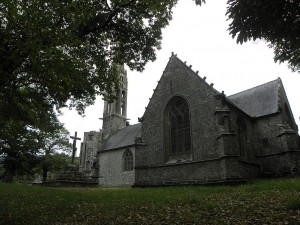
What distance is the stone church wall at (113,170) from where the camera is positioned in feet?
100

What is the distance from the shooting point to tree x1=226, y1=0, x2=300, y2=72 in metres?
A: 7.23

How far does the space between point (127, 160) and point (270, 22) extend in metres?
26.1

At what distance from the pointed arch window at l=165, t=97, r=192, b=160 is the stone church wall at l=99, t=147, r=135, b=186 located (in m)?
11.3

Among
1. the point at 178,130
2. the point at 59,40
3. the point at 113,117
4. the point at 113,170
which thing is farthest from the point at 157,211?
the point at 113,117

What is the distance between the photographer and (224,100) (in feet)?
58.6

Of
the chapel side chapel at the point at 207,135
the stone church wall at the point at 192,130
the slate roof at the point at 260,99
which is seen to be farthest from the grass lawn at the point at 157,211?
the slate roof at the point at 260,99

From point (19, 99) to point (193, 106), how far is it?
13548 mm

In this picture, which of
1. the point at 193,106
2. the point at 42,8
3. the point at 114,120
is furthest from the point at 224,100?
the point at 114,120

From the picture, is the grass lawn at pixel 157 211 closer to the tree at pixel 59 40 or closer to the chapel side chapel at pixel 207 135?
the tree at pixel 59 40

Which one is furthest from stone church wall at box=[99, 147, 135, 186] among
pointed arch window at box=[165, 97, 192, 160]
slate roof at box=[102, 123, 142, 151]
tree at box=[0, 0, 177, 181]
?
tree at box=[0, 0, 177, 181]

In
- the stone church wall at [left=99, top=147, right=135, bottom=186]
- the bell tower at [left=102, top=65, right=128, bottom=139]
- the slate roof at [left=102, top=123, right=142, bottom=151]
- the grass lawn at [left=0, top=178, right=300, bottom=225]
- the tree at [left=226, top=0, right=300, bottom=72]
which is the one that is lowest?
the grass lawn at [left=0, top=178, right=300, bottom=225]

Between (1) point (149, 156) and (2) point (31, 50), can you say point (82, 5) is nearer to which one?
(2) point (31, 50)

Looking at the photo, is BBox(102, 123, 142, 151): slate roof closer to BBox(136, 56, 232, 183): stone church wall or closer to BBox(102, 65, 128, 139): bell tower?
BBox(102, 65, 128, 139): bell tower

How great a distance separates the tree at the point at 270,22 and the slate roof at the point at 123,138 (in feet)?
80.6
